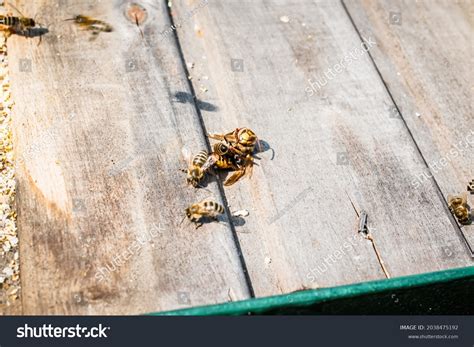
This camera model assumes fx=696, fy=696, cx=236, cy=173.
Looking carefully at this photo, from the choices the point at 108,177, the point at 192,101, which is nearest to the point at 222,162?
the point at 192,101

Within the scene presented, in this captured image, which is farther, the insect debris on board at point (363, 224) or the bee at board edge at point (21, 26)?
the bee at board edge at point (21, 26)

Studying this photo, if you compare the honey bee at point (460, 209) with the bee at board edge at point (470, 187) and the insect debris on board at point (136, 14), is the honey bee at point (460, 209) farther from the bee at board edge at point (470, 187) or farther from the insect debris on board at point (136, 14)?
the insect debris on board at point (136, 14)

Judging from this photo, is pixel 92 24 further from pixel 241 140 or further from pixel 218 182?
pixel 218 182

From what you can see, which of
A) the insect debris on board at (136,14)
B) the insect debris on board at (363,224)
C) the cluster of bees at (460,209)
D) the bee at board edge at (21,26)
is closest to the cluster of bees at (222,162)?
the insect debris on board at (363,224)

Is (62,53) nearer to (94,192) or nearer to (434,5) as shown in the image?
(94,192)

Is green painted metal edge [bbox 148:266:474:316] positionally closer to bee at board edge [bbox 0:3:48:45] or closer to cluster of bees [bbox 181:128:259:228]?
cluster of bees [bbox 181:128:259:228]

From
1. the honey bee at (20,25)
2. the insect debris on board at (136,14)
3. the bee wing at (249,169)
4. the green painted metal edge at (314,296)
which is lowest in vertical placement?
the green painted metal edge at (314,296)
